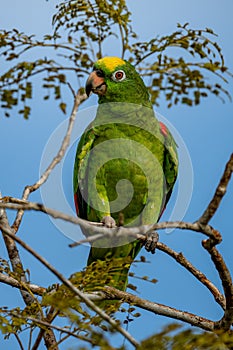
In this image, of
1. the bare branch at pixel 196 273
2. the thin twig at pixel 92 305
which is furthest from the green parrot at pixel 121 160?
the thin twig at pixel 92 305

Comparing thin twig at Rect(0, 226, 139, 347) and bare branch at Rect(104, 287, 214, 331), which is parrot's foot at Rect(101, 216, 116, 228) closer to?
bare branch at Rect(104, 287, 214, 331)

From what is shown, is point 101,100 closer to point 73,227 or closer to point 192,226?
point 73,227

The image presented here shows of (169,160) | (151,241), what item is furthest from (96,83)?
(151,241)

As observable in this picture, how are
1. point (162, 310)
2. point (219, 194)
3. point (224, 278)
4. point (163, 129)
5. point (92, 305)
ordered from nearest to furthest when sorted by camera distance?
point (92, 305) < point (219, 194) < point (224, 278) < point (162, 310) < point (163, 129)

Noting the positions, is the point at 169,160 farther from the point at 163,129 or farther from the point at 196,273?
the point at 196,273

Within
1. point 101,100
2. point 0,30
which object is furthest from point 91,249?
point 0,30

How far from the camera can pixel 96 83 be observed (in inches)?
98.5

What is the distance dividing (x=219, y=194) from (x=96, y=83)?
4.58ft

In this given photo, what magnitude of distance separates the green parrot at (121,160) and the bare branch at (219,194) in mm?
1152

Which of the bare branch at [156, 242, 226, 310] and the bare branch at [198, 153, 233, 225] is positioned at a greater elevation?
the bare branch at [156, 242, 226, 310]

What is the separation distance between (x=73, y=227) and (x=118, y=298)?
32 cm

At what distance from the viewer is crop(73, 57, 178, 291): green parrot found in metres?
2.44

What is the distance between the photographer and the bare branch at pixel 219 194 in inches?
48.3

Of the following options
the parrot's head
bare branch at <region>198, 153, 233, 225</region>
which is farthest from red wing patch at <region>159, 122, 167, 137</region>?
bare branch at <region>198, 153, 233, 225</region>
